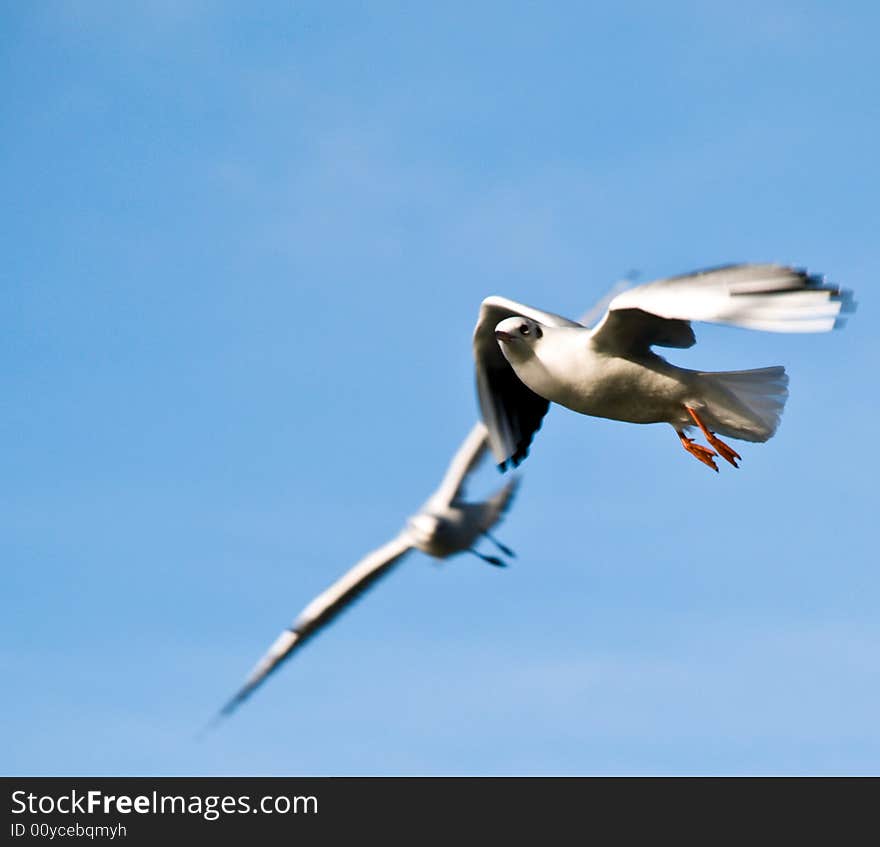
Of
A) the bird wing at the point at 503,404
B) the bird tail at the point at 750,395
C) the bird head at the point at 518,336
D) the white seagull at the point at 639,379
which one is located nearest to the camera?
the white seagull at the point at 639,379

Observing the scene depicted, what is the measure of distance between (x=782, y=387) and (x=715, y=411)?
572 mm

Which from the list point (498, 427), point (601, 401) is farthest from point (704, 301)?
point (498, 427)

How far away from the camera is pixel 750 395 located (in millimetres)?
12539

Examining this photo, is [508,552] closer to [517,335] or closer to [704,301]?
[517,335]

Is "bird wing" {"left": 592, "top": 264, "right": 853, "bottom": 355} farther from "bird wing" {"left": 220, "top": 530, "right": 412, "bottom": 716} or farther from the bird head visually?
"bird wing" {"left": 220, "top": 530, "right": 412, "bottom": 716}

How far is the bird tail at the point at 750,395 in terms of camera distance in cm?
1251

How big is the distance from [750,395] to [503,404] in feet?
9.18

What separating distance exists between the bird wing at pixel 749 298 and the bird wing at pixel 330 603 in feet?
19.1

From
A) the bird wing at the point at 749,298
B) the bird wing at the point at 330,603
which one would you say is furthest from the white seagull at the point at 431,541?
the bird wing at the point at 749,298

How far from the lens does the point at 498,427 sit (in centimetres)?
1456

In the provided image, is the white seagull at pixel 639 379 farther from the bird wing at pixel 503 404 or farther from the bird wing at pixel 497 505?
the bird wing at pixel 497 505

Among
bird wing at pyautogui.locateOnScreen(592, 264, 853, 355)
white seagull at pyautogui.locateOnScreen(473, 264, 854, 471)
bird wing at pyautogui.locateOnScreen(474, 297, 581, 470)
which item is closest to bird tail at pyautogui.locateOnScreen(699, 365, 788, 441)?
white seagull at pyautogui.locateOnScreen(473, 264, 854, 471)

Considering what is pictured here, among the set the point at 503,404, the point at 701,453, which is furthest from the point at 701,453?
the point at 503,404

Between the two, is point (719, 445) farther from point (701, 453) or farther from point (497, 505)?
point (497, 505)
